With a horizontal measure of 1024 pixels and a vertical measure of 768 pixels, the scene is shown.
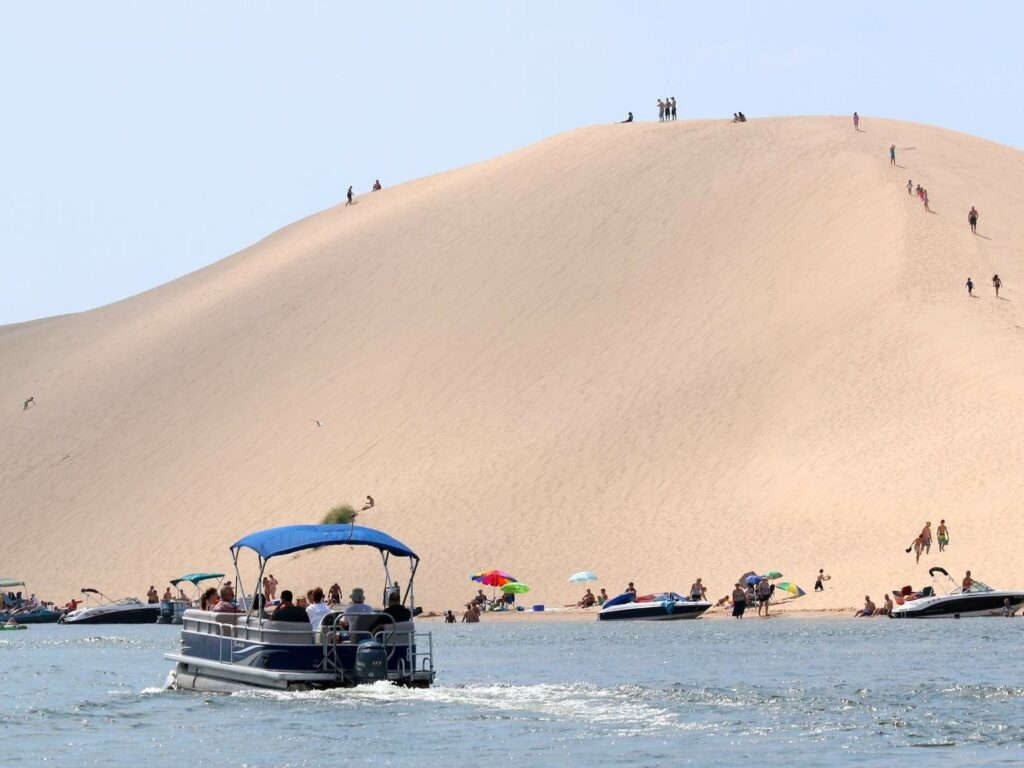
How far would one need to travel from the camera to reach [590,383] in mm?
68938

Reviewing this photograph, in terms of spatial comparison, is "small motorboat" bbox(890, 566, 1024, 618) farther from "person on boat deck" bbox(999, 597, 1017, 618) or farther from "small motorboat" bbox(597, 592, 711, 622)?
A: "small motorboat" bbox(597, 592, 711, 622)

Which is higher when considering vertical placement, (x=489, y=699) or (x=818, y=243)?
(x=818, y=243)

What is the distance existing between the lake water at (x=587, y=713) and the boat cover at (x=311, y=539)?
2079 millimetres

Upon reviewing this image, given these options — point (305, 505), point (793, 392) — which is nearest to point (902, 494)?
point (793, 392)

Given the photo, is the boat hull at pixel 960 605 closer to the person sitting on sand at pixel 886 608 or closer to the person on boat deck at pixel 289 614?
the person sitting on sand at pixel 886 608

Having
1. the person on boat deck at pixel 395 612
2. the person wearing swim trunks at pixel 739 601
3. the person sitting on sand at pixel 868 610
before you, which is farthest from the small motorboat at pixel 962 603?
the person on boat deck at pixel 395 612

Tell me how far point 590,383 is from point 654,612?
1966cm

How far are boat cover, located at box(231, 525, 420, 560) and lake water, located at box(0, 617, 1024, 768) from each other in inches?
81.9

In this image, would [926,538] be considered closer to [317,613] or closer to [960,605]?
[960,605]

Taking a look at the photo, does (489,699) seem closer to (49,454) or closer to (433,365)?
(433,365)

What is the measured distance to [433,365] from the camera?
7450 cm

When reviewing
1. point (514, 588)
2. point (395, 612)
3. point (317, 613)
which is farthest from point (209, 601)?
point (514, 588)

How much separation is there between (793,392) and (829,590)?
1383 cm

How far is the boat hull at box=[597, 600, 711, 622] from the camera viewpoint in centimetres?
4956
